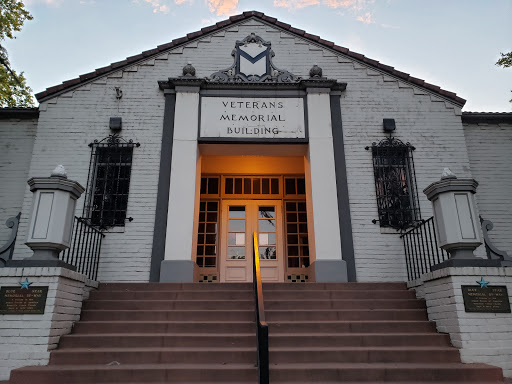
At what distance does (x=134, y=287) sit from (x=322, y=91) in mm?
5358

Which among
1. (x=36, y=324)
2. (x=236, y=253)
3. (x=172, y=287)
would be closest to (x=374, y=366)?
(x=172, y=287)

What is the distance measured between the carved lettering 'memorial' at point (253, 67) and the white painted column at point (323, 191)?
824 mm

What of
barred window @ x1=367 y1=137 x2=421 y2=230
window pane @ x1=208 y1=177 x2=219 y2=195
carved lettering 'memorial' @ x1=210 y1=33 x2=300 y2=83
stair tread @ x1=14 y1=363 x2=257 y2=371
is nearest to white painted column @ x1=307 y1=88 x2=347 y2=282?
carved lettering 'memorial' @ x1=210 y1=33 x2=300 y2=83

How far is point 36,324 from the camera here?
4258 millimetres

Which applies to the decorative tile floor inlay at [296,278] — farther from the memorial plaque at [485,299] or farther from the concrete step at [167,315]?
the memorial plaque at [485,299]

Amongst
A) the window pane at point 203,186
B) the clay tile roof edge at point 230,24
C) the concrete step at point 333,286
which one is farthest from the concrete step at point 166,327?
the clay tile roof edge at point 230,24

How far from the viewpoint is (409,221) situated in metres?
7.13

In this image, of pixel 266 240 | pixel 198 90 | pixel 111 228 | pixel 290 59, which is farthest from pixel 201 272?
pixel 290 59

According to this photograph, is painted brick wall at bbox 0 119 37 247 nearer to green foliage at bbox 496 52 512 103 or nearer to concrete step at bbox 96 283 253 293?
concrete step at bbox 96 283 253 293

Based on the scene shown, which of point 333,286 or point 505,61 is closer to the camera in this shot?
point 333,286

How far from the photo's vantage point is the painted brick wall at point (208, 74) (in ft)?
22.9

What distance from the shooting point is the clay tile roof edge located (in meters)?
7.97

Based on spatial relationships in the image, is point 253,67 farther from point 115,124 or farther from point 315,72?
point 115,124

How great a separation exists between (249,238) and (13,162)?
5.32 m
